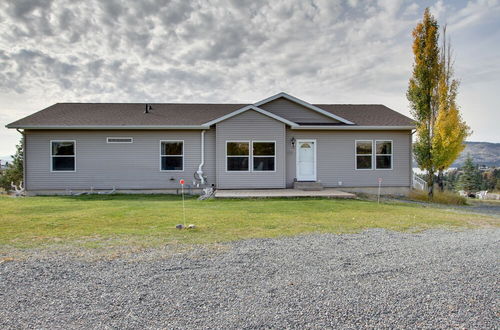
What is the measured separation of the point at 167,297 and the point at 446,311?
2752 mm

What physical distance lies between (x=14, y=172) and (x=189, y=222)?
1004 inches

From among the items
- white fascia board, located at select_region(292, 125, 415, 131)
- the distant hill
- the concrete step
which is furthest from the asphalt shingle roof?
the distant hill

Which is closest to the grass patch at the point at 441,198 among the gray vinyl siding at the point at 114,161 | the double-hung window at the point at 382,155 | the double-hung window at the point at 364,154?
the double-hung window at the point at 382,155

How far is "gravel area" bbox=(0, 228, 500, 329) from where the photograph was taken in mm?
2740

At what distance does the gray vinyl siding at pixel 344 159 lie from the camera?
14.3 metres

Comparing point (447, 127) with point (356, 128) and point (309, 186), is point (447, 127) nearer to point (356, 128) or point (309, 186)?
point (356, 128)

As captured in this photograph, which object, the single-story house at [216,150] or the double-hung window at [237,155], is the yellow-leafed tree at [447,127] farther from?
the double-hung window at [237,155]

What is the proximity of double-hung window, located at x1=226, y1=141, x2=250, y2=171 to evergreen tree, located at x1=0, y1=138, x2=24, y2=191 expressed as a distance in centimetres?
2133

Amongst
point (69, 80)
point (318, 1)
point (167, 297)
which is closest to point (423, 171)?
point (318, 1)

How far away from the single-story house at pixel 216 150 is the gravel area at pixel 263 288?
8.73m

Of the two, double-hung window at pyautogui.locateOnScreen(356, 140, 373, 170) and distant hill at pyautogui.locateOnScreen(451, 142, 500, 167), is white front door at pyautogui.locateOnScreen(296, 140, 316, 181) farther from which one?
distant hill at pyautogui.locateOnScreen(451, 142, 500, 167)

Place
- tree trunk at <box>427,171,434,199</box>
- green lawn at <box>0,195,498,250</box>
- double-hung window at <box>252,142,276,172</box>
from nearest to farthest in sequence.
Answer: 1. green lawn at <box>0,195,498,250</box>
2. double-hung window at <box>252,142,276,172</box>
3. tree trunk at <box>427,171,434,199</box>

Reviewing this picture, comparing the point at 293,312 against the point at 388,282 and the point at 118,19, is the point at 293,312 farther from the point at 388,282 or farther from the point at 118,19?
the point at 118,19

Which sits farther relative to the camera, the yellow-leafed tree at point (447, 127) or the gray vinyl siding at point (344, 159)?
the gray vinyl siding at point (344, 159)
